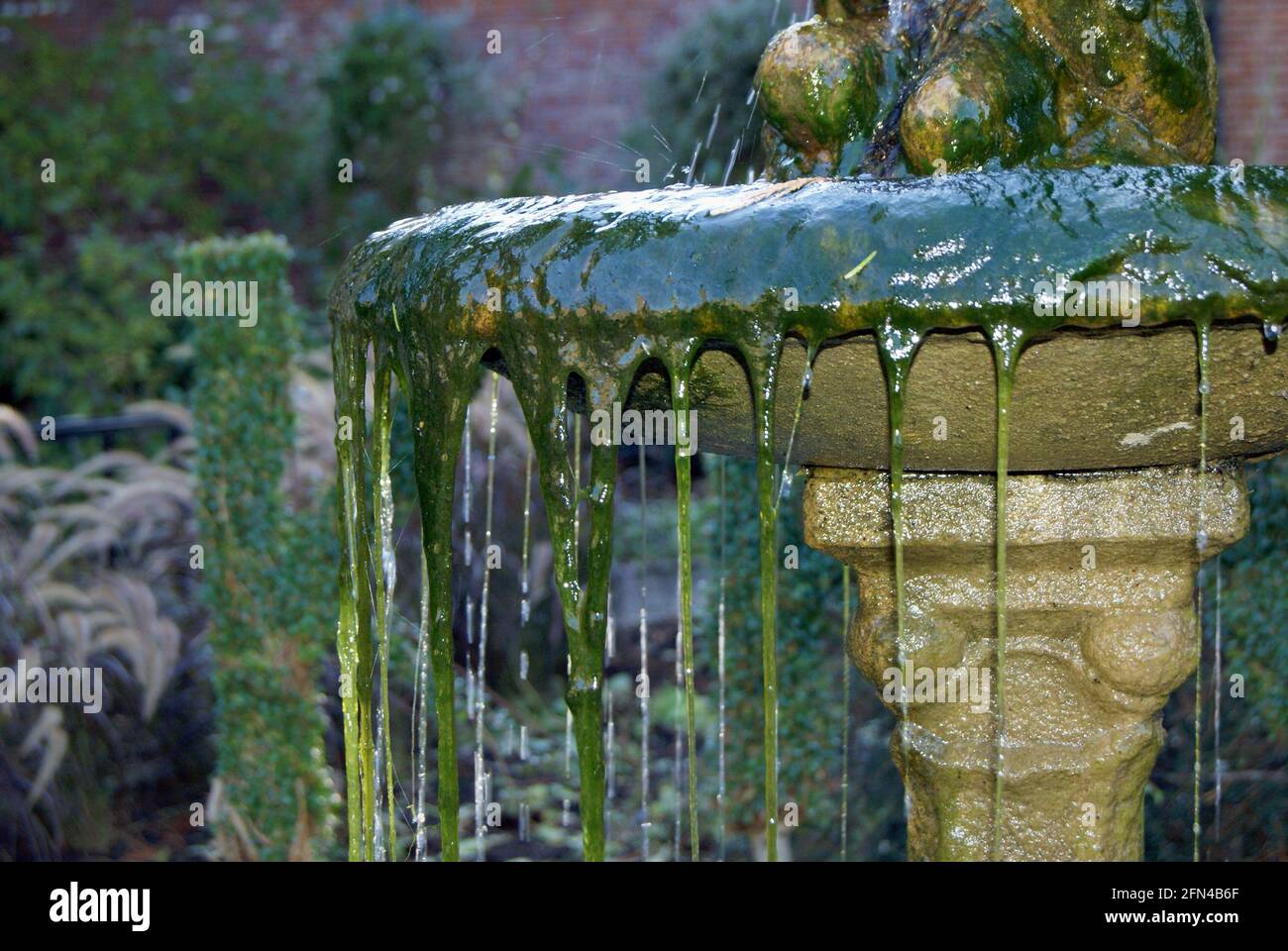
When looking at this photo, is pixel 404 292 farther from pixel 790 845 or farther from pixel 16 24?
pixel 16 24

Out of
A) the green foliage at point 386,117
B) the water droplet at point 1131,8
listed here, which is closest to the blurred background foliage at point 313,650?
the water droplet at point 1131,8

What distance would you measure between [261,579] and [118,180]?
482 cm

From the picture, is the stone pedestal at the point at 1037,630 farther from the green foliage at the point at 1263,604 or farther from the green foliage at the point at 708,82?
the green foliage at the point at 708,82

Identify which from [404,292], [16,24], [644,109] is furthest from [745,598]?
[16,24]

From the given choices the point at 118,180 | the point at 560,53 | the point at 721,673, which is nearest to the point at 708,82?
the point at 560,53

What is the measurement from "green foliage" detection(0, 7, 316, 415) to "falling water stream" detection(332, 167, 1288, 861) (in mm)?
5947

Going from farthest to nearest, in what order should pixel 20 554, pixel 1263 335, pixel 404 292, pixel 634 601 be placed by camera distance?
pixel 634 601
pixel 20 554
pixel 404 292
pixel 1263 335

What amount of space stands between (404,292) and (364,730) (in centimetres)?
87

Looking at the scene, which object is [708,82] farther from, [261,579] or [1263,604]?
[1263,604]

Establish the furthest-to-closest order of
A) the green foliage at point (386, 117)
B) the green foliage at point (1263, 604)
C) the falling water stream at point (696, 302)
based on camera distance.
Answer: the green foliage at point (386, 117) < the green foliage at point (1263, 604) < the falling water stream at point (696, 302)

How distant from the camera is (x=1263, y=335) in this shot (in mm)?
1936

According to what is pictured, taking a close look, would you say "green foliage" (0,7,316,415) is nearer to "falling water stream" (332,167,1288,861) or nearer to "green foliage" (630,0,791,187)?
"green foliage" (630,0,791,187)

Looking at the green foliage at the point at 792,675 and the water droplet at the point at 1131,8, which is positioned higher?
the water droplet at the point at 1131,8

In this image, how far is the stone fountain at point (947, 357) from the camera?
1.91 meters
